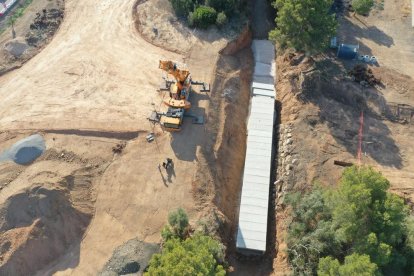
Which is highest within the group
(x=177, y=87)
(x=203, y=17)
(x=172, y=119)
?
(x=203, y=17)

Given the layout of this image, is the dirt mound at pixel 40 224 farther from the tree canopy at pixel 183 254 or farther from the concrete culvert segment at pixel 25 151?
the tree canopy at pixel 183 254

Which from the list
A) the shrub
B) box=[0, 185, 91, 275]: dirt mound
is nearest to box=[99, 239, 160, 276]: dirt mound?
the shrub

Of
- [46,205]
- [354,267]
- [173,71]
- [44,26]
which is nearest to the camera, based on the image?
[354,267]

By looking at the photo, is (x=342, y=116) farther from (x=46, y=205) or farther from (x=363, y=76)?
(x=46, y=205)

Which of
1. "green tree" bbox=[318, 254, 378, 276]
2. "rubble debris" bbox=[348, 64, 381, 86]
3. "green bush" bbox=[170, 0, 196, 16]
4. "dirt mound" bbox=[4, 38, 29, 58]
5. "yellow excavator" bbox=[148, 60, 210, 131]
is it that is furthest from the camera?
"green bush" bbox=[170, 0, 196, 16]

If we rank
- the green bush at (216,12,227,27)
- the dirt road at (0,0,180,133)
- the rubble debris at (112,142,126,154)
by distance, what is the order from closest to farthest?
the rubble debris at (112,142,126,154), the dirt road at (0,0,180,133), the green bush at (216,12,227,27)

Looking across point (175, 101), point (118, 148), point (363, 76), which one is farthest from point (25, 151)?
point (363, 76)

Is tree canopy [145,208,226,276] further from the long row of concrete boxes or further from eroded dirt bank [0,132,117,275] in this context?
eroded dirt bank [0,132,117,275]
